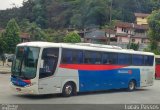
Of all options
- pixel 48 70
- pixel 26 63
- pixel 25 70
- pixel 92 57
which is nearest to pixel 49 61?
pixel 48 70

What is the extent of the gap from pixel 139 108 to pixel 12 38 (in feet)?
164

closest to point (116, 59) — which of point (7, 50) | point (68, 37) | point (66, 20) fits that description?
point (7, 50)

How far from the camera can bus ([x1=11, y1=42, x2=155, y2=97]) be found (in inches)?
695

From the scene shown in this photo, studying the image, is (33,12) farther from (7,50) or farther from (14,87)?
(14,87)

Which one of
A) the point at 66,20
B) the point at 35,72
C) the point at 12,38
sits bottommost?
the point at 35,72

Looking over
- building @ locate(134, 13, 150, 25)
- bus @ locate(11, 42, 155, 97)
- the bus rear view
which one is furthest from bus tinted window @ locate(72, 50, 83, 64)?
building @ locate(134, 13, 150, 25)

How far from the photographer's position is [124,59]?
2353 cm

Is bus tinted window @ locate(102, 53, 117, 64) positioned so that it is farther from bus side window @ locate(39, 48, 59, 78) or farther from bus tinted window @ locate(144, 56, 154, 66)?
bus side window @ locate(39, 48, 59, 78)

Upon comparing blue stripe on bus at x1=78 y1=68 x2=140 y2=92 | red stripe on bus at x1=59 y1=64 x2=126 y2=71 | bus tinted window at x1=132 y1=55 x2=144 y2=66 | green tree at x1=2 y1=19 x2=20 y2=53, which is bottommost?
blue stripe on bus at x1=78 y1=68 x2=140 y2=92

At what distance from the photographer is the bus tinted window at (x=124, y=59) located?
2312 centimetres

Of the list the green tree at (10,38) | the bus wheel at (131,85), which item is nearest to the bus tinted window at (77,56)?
the bus wheel at (131,85)

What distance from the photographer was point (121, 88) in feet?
78.5

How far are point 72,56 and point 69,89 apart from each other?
1.56 meters

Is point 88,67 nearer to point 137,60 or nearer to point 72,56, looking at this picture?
point 72,56
